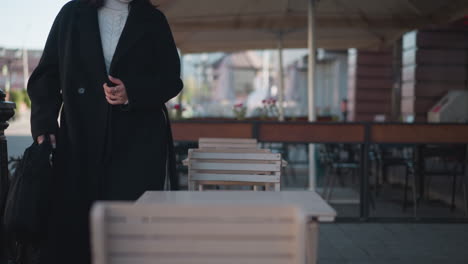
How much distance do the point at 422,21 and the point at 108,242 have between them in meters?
5.77

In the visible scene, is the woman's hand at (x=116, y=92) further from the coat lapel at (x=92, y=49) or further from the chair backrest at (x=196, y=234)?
the chair backrest at (x=196, y=234)

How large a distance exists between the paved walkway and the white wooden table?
5.97ft

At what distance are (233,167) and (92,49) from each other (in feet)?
3.64

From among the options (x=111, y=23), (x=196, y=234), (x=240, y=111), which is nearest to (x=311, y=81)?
(x=240, y=111)

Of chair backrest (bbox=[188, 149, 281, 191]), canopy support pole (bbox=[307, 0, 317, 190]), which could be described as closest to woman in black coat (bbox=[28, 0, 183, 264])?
chair backrest (bbox=[188, 149, 281, 191])

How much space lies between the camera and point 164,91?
6.79 feet

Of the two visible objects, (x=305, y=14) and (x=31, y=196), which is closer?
(x=31, y=196)

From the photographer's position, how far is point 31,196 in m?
1.92

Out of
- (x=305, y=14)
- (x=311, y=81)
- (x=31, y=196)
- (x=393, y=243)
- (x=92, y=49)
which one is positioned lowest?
(x=393, y=243)

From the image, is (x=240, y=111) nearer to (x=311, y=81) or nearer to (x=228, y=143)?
(x=311, y=81)

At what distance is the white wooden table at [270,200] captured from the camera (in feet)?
5.43

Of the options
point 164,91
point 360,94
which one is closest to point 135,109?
point 164,91

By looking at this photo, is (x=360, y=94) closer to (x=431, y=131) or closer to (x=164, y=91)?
(x=431, y=131)

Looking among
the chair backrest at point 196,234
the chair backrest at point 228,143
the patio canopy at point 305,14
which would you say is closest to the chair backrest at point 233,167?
the chair backrest at point 228,143
